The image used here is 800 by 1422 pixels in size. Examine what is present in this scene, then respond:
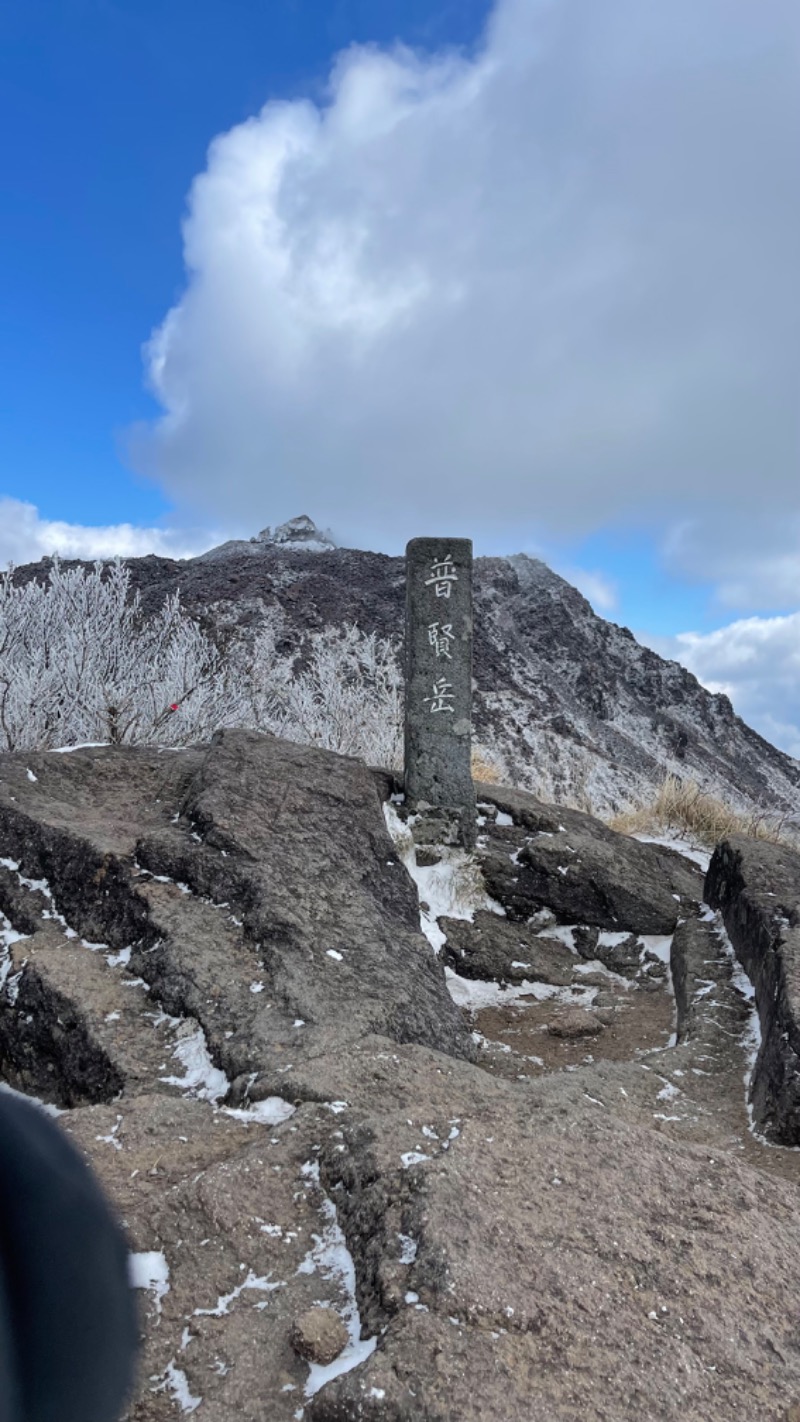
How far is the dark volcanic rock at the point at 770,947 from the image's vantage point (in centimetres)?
335

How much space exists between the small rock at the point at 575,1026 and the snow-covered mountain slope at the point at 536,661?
936 inches

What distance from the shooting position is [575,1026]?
4703 mm

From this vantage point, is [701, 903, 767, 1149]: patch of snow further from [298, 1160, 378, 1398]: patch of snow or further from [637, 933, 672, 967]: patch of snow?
[298, 1160, 378, 1398]: patch of snow

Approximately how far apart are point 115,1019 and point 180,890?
0.83 meters

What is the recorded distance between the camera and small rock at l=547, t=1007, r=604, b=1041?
15.4ft

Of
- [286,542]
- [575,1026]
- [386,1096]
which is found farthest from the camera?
[286,542]

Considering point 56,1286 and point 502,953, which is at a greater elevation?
point 56,1286

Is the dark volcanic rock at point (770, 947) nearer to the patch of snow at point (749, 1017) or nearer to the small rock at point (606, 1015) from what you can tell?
the patch of snow at point (749, 1017)

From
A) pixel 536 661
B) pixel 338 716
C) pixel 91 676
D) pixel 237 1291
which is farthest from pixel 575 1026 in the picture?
pixel 536 661

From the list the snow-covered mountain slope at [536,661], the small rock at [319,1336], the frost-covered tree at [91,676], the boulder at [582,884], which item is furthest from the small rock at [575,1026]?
the snow-covered mountain slope at [536,661]

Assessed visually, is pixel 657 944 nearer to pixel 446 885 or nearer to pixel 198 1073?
pixel 446 885

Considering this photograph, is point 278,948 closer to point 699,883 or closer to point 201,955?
point 201,955

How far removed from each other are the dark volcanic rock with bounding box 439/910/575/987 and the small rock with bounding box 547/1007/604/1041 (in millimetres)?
845

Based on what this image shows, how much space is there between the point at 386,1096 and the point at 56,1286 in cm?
174
